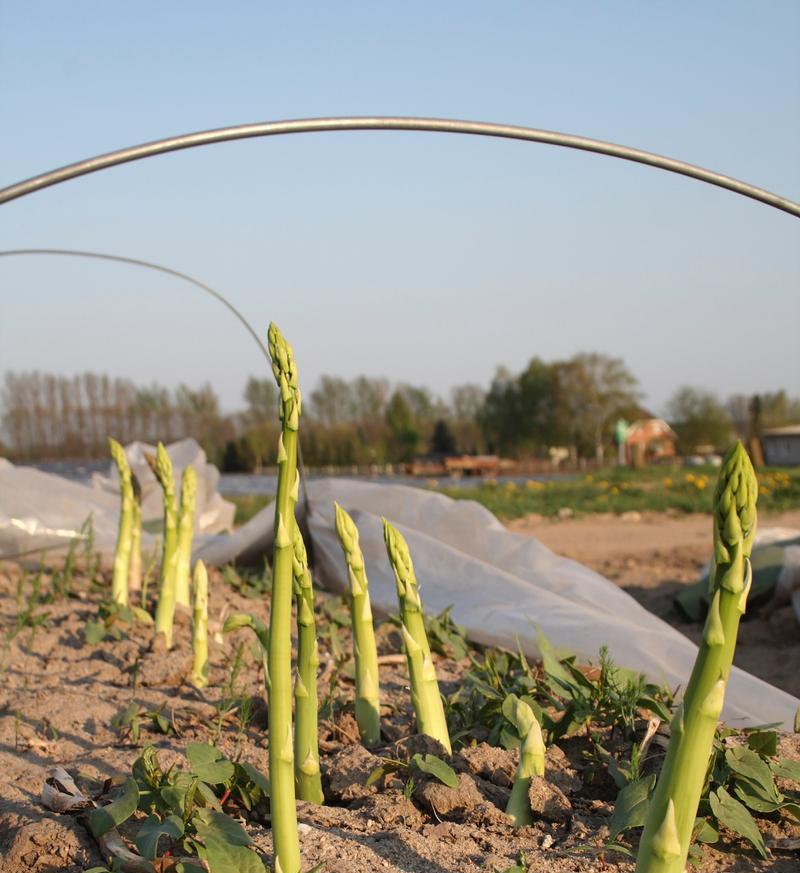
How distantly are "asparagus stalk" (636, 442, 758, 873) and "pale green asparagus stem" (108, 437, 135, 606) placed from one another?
10.2ft

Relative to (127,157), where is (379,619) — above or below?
below

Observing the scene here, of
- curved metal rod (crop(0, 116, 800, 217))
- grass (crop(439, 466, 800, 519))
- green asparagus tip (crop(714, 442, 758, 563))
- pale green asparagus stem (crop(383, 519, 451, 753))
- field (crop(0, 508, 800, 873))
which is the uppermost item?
curved metal rod (crop(0, 116, 800, 217))

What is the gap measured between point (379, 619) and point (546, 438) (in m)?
33.1

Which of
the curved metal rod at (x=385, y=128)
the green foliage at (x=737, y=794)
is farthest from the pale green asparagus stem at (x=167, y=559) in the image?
the green foliage at (x=737, y=794)

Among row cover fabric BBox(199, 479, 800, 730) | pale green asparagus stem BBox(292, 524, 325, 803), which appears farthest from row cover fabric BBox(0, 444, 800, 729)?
pale green asparagus stem BBox(292, 524, 325, 803)

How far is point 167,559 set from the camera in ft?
12.3

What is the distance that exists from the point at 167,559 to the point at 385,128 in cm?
202

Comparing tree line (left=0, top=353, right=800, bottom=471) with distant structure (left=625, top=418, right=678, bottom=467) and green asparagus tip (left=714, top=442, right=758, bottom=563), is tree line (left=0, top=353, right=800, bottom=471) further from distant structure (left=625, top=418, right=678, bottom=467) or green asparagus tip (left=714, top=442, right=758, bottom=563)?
green asparagus tip (left=714, top=442, right=758, bottom=563)

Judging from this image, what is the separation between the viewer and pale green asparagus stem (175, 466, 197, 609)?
3979 millimetres

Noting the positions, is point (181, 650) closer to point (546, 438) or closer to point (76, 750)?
point (76, 750)

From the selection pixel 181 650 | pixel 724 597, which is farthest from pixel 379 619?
pixel 724 597

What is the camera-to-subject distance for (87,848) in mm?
1840

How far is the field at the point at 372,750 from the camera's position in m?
1.84

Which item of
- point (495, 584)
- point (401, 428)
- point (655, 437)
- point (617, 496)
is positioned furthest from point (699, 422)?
point (495, 584)
